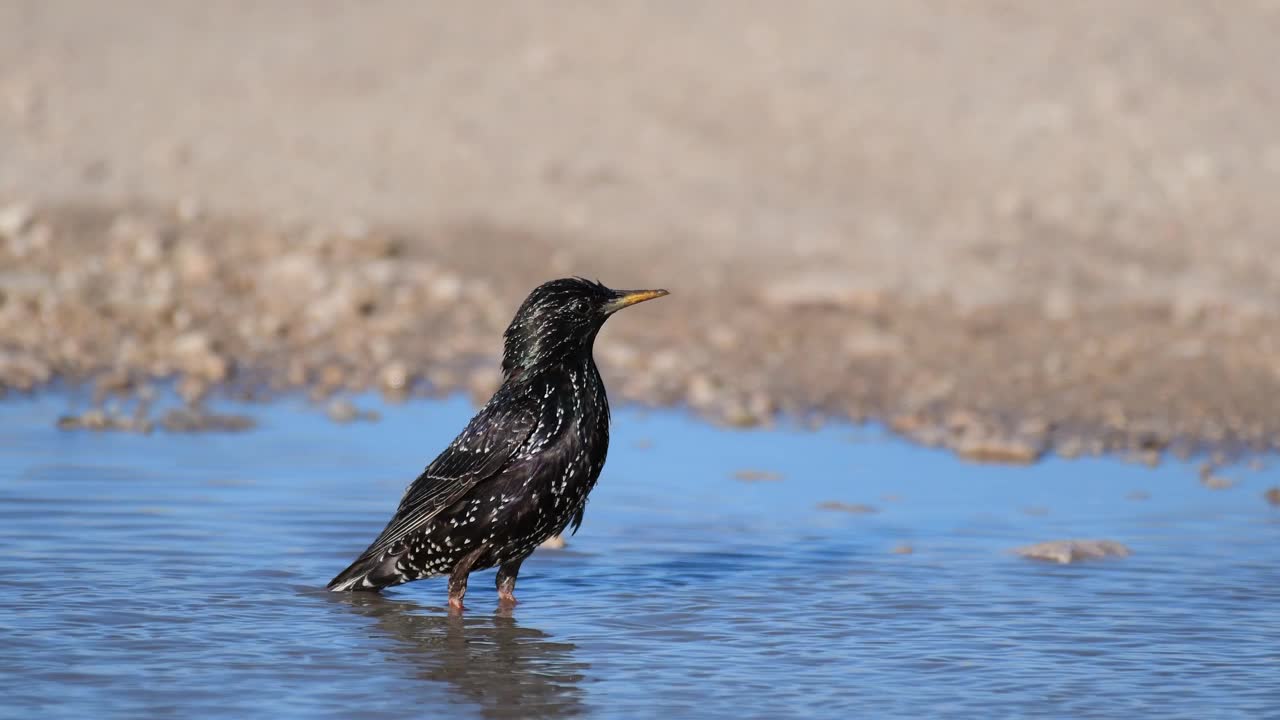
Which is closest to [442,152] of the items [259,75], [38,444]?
[259,75]

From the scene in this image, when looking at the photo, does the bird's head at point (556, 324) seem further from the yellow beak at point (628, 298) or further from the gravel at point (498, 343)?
the gravel at point (498, 343)

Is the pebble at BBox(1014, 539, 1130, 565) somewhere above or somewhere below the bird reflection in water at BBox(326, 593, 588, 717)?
above

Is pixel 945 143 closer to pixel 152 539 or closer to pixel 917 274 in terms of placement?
pixel 917 274

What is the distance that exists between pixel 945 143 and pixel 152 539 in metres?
9.59

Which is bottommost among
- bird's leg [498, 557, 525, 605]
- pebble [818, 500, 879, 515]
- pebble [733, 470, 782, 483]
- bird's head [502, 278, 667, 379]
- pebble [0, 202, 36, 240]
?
bird's leg [498, 557, 525, 605]

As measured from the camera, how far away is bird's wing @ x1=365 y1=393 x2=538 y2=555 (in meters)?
7.26

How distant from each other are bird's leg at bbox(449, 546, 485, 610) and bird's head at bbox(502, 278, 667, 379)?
2.40ft

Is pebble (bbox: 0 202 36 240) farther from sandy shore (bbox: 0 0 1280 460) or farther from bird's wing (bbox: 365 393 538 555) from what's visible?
bird's wing (bbox: 365 393 538 555)

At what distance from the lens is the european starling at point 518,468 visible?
7.23 metres

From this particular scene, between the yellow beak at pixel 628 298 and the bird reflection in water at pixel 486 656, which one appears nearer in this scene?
the bird reflection in water at pixel 486 656

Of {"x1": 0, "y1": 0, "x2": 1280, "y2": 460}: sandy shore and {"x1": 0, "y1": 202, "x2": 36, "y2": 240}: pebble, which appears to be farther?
{"x1": 0, "y1": 202, "x2": 36, "y2": 240}: pebble

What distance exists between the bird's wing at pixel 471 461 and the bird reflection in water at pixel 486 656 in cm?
34

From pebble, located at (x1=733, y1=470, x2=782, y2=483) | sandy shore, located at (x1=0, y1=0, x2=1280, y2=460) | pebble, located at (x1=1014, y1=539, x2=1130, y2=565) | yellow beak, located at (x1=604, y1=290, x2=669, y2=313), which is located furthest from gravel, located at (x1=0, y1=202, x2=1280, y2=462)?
yellow beak, located at (x1=604, y1=290, x2=669, y2=313)

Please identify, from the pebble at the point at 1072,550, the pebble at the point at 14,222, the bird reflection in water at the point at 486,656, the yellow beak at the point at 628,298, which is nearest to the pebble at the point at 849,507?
the pebble at the point at 1072,550
